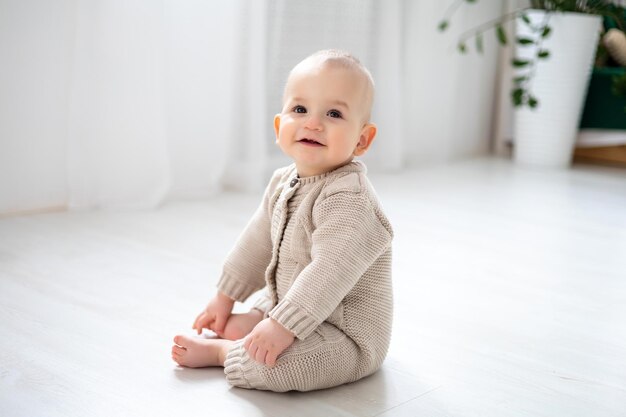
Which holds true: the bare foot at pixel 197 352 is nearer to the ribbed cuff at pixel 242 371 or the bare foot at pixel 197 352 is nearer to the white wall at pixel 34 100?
the ribbed cuff at pixel 242 371

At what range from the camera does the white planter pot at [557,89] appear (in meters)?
3.34

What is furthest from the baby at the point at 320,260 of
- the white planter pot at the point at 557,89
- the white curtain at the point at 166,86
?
the white planter pot at the point at 557,89

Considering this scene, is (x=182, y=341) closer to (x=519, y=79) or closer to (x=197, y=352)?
(x=197, y=352)

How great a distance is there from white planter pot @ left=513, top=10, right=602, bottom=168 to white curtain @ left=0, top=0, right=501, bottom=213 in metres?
0.67

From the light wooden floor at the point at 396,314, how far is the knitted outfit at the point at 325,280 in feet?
0.13

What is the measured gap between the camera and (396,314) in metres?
1.57

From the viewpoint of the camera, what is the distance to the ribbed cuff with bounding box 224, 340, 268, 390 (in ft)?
3.78

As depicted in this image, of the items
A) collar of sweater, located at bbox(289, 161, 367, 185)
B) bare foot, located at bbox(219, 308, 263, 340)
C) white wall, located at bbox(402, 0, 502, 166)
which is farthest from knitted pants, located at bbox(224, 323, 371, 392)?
white wall, located at bbox(402, 0, 502, 166)

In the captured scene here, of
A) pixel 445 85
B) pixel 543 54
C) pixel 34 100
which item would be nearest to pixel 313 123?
pixel 34 100

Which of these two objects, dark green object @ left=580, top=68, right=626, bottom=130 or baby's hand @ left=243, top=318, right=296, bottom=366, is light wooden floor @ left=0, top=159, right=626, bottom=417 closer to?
baby's hand @ left=243, top=318, right=296, bottom=366

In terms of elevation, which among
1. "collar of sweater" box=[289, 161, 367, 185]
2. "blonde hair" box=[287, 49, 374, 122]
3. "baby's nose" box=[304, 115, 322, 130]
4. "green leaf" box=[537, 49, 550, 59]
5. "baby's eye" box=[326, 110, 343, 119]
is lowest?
"collar of sweater" box=[289, 161, 367, 185]

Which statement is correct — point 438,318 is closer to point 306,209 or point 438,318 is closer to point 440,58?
point 306,209

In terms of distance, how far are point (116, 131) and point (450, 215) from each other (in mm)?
1004

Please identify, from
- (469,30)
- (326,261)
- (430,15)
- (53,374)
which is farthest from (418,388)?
(469,30)
